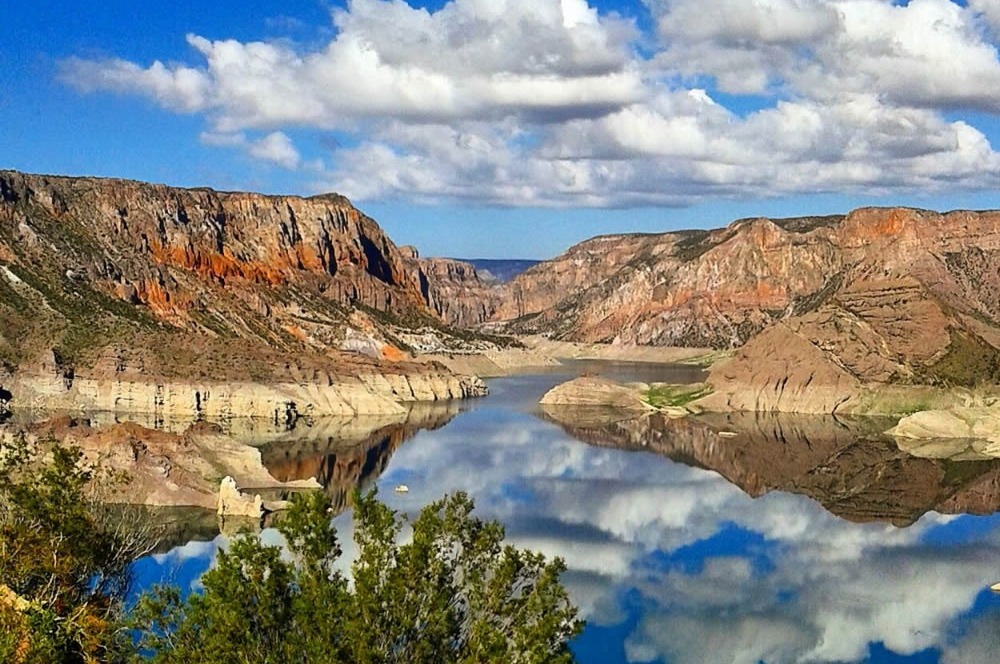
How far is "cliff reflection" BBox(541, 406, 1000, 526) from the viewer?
88625 millimetres

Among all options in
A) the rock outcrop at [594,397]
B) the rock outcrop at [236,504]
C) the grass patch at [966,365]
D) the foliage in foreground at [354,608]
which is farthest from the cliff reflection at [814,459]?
the foliage in foreground at [354,608]

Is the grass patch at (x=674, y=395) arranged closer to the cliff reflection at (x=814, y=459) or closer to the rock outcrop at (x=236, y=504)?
the cliff reflection at (x=814, y=459)

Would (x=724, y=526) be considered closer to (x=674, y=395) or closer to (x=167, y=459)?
(x=167, y=459)

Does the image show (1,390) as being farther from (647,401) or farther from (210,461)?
(647,401)

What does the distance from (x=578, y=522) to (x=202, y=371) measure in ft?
220

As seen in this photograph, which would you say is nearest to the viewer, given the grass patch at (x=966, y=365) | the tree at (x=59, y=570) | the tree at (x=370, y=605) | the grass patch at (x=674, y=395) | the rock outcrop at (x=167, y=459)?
the tree at (x=370, y=605)

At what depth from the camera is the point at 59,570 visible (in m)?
30.1

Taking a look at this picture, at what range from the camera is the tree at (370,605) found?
22.9 metres

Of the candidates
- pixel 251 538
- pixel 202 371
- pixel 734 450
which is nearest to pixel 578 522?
pixel 734 450

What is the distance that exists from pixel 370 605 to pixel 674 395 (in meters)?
141

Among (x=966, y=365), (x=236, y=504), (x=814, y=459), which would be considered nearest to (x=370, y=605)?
(x=236, y=504)

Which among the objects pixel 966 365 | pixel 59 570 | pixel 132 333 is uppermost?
pixel 132 333

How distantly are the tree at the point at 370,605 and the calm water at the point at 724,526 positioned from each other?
22933 mm

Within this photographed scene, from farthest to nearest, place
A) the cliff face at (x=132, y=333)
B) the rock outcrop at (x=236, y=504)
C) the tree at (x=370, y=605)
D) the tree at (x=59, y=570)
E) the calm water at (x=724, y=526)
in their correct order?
1. the cliff face at (x=132, y=333)
2. the rock outcrop at (x=236, y=504)
3. the calm water at (x=724, y=526)
4. the tree at (x=59, y=570)
5. the tree at (x=370, y=605)
